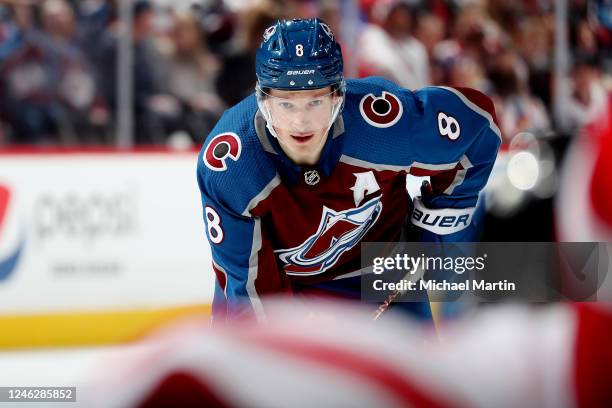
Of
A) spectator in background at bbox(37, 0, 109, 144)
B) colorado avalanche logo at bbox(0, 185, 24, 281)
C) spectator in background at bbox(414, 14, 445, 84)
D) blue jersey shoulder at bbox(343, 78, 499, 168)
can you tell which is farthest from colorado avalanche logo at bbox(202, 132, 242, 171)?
spectator in background at bbox(414, 14, 445, 84)

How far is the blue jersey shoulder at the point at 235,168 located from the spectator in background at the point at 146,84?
2.40 m

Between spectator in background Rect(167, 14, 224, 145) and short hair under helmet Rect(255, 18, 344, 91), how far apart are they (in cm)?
245

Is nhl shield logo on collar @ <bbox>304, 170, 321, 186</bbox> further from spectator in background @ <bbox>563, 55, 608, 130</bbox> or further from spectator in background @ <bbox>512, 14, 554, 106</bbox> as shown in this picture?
spectator in background @ <bbox>512, 14, 554, 106</bbox>

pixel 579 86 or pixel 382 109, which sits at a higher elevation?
pixel 579 86

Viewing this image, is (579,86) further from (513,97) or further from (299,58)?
(299,58)

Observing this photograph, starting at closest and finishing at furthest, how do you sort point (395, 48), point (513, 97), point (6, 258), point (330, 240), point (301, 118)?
point (301, 118) → point (330, 240) → point (6, 258) → point (395, 48) → point (513, 97)

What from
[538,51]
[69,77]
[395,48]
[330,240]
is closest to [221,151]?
[330,240]

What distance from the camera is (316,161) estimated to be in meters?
1.98

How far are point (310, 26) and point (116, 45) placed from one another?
2.61 m

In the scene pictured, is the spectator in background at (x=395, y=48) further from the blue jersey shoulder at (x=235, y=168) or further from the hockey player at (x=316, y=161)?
the blue jersey shoulder at (x=235, y=168)

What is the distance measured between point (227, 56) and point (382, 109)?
2.53 meters

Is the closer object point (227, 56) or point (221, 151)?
point (221, 151)

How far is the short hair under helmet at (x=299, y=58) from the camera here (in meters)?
1.82

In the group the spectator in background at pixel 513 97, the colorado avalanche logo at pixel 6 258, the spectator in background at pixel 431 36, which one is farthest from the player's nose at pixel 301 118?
the spectator in background at pixel 513 97
